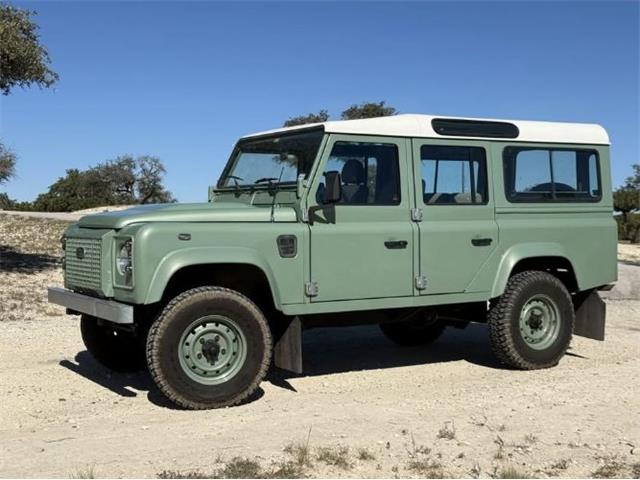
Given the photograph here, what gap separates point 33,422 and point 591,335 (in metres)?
5.51

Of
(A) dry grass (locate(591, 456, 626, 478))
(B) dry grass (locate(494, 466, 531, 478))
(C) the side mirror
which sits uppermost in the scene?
(C) the side mirror

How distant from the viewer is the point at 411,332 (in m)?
8.84

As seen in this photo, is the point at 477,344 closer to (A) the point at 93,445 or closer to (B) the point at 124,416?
(B) the point at 124,416

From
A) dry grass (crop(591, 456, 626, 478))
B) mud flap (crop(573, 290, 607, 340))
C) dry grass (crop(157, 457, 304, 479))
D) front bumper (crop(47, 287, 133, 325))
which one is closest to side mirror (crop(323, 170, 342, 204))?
front bumper (crop(47, 287, 133, 325))

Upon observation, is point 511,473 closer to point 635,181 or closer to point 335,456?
point 335,456

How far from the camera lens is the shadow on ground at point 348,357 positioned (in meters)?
6.88

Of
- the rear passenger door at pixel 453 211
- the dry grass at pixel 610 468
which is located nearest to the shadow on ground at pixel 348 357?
the rear passenger door at pixel 453 211

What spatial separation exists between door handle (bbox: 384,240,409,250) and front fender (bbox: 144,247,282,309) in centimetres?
111

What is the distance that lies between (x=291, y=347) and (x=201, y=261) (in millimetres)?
1134

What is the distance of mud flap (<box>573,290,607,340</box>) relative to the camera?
792 cm

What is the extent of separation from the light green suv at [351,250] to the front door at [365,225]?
0.01 m

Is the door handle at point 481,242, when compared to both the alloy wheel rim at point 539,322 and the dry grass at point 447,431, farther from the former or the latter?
the dry grass at point 447,431

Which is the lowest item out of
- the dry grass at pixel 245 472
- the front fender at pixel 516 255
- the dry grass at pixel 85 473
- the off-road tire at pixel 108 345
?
the dry grass at pixel 245 472

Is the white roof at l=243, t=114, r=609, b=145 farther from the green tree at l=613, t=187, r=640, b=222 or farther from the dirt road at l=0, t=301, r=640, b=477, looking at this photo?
the green tree at l=613, t=187, r=640, b=222
